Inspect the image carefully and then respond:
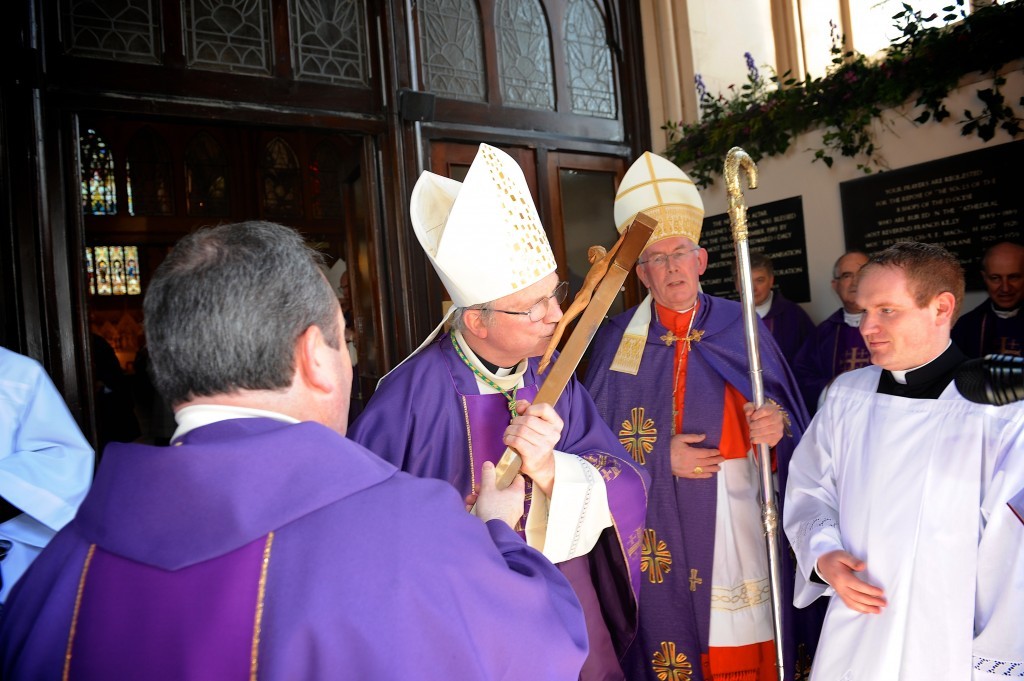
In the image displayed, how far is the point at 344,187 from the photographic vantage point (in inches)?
225

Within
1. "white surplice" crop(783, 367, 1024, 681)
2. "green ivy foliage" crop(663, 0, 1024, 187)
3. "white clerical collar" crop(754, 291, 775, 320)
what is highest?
"green ivy foliage" crop(663, 0, 1024, 187)

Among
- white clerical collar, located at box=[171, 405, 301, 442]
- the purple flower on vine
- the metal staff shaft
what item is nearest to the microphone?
the metal staff shaft

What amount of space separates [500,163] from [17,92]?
281 cm

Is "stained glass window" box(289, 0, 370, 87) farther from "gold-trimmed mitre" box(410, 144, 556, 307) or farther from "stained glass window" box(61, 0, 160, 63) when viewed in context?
"gold-trimmed mitre" box(410, 144, 556, 307)

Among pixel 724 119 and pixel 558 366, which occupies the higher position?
pixel 724 119

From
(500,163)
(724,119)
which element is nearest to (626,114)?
(724,119)

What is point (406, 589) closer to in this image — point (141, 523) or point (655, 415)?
point (141, 523)

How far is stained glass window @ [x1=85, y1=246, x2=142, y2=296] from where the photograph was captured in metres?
9.90

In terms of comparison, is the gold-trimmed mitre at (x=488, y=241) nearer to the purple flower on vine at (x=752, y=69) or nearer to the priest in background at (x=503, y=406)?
the priest in background at (x=503, y=406)

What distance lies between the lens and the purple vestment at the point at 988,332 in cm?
404

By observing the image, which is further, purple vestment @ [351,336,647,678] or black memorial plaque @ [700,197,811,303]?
black memorial plaque @ [700,197,811,303]

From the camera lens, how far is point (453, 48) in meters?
4.98

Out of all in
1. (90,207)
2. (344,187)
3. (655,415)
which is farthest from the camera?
(90,207)

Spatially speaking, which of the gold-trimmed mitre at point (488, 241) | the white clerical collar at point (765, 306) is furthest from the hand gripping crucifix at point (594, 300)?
the white clerical collar at point (765, 306)
